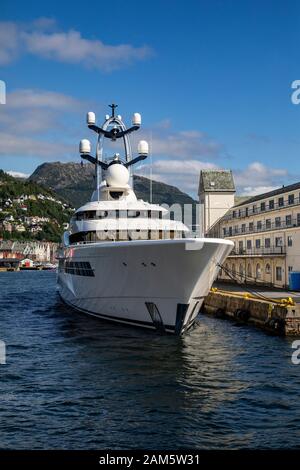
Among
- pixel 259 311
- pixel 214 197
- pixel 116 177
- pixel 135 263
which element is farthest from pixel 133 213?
pixel 214 197

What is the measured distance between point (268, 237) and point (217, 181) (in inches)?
927

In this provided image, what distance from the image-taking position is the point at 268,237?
1949 inches

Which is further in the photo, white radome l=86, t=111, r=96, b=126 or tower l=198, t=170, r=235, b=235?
tower l=198, t=170, r=235, b=235

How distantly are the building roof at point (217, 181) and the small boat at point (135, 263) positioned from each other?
38.9 metres

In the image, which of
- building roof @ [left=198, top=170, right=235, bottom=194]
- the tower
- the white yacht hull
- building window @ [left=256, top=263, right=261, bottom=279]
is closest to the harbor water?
the white yacht hull

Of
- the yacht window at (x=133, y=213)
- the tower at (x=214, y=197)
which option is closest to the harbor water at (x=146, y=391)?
the yacht window at (x=133, y=213)

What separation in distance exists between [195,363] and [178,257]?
15.9ft

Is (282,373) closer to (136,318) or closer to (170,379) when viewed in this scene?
(170,379)

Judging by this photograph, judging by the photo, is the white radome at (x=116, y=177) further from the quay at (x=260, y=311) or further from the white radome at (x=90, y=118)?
the quay at (x=260, y=311)

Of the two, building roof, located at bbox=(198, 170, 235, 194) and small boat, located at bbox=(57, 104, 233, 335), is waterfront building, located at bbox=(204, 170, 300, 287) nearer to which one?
building roof, located at bbox=(198, 170, 235, 194)

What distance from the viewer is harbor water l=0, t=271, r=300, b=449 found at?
11664 mm

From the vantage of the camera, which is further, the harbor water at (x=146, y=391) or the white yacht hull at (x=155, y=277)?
the white yacht hull at (x=155, y=277)

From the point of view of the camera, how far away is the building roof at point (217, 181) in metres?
70.8

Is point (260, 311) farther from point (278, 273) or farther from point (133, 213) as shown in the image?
point (278, 273)
